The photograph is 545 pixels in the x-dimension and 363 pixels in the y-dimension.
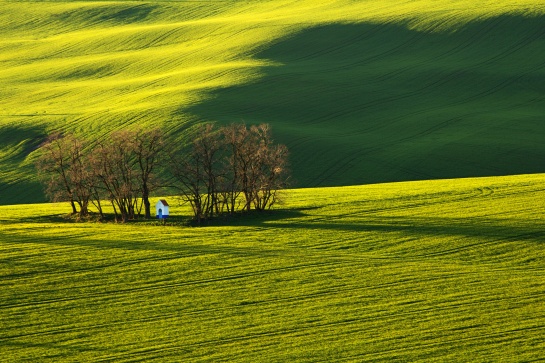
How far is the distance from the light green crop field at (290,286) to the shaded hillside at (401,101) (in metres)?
15.8

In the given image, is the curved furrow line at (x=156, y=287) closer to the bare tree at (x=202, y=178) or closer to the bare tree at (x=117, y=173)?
the bare tree at (x=202, y=178)

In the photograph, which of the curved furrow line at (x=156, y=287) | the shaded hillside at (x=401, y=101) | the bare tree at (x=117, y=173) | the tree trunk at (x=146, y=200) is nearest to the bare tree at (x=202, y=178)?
the tree trunk at (x=146, y=200)

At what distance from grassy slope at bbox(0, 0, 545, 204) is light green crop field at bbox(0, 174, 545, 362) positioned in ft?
57.1

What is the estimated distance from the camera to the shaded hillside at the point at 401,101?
170ft

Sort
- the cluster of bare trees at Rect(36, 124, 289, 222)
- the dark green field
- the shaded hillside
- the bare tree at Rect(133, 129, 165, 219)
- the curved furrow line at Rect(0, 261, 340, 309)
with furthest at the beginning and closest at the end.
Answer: the shaded hillside < the bare tree at Rect(133, 129, 165, 219) < the cluster of bare trees at Rect(36, 124, 289, 222) < the curved furrow line at Rect(0, 261, 340, 309) < the dark green field

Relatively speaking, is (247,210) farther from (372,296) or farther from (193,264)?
(372,296)

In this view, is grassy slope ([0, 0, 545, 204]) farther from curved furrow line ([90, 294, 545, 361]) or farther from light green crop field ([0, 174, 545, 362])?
curved furrow line ([90, 294, 545, 361])

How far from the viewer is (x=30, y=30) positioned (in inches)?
3846

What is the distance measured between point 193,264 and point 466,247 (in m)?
Answer: 8.23

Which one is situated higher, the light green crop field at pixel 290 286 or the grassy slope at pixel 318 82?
the grassy slope at pixel 318 82

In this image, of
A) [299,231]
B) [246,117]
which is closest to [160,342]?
[299,231]

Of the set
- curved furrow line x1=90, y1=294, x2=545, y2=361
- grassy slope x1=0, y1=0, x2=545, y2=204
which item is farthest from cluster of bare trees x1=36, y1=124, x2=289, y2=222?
grassy slope x1=0, y1=0, x2=545, y2=204

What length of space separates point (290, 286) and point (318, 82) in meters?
44.6

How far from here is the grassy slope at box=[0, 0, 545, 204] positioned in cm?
5328
